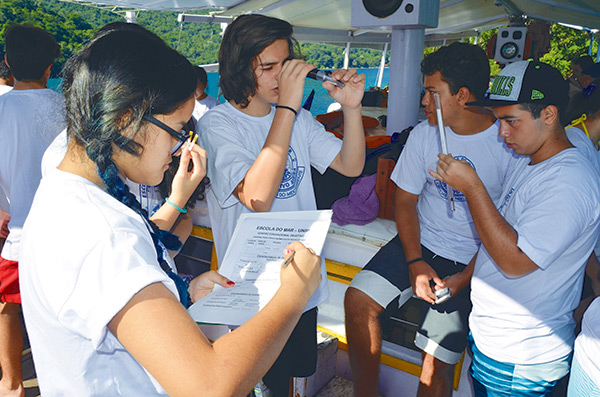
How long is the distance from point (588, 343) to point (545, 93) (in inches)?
34.3

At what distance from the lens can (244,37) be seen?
5.50ft

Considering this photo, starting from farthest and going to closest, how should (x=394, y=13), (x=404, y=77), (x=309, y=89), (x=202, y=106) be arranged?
(x=309, y=89) → (x=404, y=77) → (x=202, y=106) → (x=394, y=13)

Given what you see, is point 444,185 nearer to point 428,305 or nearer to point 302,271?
point 428,305

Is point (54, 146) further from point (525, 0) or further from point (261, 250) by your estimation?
point (525, 0)

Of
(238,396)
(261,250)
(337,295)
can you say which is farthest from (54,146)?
(337,295)

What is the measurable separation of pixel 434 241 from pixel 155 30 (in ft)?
5.27

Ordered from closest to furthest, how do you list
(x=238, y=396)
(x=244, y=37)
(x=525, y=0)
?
(x=238, y=396) < (x=244, y=37) < (x=525, y=0)

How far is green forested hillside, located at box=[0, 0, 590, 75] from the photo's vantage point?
465 centimetres

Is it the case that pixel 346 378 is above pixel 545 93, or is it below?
below

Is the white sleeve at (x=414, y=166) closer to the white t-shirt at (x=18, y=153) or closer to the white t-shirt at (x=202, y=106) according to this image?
the white t-shirt at (x=18, y=153)

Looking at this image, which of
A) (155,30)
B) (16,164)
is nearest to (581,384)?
(155,30)

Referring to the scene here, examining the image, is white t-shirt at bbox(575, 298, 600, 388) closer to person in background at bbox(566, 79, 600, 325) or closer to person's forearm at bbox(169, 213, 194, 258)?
person in background at bbox(566, 79, 600, 325)

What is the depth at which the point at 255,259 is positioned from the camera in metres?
1.37


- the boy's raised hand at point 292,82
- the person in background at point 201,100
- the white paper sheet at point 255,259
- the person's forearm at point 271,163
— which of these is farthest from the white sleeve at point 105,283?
the person in background at point 201,100
